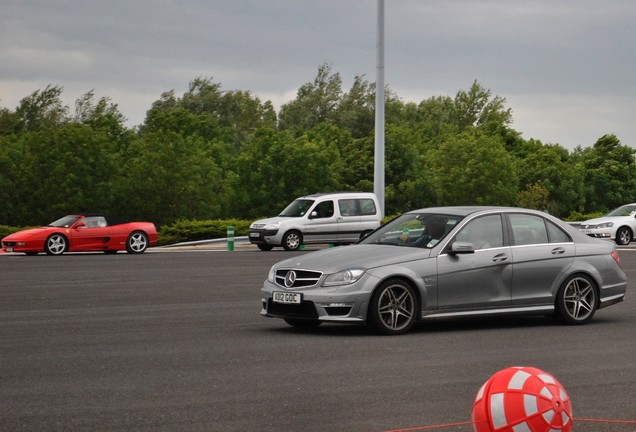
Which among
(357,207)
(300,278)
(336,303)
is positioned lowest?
(336,303)

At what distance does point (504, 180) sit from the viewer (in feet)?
351

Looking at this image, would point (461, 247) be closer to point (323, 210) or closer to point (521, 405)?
point (521, 405)

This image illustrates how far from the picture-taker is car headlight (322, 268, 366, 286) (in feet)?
42.3

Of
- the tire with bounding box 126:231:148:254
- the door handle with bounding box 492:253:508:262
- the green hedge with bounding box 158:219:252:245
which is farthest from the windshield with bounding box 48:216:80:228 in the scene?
the door handle with bounding box 492:253:508:262

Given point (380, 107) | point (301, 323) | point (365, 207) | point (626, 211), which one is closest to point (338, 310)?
point (301, 323)

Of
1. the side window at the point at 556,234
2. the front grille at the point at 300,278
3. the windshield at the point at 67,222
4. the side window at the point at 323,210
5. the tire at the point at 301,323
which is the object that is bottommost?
the tire at the point at 301,323

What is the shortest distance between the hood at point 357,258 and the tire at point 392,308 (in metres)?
0.27

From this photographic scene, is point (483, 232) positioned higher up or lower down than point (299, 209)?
lower down

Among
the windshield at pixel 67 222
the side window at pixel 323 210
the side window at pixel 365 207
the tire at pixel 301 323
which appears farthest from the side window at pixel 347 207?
the tire at pixel 301 323

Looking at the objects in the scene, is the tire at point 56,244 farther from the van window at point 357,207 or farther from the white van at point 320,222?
the van window at point 357,207

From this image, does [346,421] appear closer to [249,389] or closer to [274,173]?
[249,389]

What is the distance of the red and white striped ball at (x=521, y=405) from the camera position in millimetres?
5633

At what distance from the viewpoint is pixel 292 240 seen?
35.4 meters

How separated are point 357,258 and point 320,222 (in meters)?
22.8
